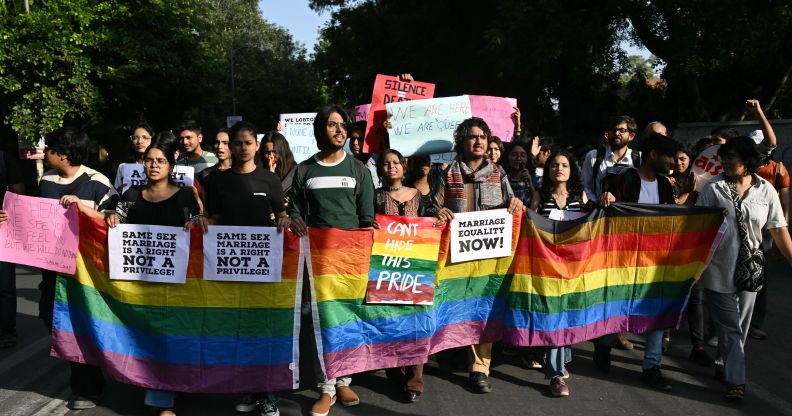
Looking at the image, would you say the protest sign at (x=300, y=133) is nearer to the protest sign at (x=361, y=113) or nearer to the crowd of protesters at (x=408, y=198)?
the protest sign at (x=361, y=113)

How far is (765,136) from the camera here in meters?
6.38

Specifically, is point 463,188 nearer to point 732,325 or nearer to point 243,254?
point 243,254

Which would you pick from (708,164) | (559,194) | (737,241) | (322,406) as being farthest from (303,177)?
(708,164)

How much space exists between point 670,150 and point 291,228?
291 centimetres

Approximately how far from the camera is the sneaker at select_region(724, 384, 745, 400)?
546 centimetres

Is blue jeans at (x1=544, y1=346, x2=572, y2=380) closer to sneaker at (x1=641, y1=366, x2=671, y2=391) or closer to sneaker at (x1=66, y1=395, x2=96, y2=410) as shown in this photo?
sneaker at (x1=641, y1=366, x2=671, y2=391)

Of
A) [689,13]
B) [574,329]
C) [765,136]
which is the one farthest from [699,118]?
[574,329]

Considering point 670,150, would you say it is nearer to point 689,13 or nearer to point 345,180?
point 345,180

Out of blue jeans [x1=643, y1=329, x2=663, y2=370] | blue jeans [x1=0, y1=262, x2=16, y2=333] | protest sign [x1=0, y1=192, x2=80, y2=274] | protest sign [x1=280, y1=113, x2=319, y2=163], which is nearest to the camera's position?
protest sign [x1=0, y1=192, x2=80, y2=274]

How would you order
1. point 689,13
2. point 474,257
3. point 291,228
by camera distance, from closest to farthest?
point 291,228 → point 474,257 → point 689,13

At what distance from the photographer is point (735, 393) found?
5465mm

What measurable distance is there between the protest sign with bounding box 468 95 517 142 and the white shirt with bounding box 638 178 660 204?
185cm

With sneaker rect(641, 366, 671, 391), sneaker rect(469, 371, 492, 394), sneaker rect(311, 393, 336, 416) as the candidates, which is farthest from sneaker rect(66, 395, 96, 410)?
sneaker rect(641, 366, 671, 391)

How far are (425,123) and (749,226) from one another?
302 cm
